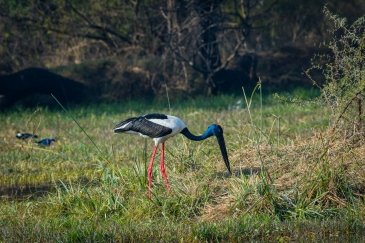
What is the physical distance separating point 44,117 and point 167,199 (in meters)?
8.10

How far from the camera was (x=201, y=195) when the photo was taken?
789cm

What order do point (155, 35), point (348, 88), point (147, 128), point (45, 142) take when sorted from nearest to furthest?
1. point (348, 88)
2. point (147, 128)
3. point (45, 142)
4. point (155, 35)

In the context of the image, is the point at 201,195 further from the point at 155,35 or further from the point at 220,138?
the point at 155,35

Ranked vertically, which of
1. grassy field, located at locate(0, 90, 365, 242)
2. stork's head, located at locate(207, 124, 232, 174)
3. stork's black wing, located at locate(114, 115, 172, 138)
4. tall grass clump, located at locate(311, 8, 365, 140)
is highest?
tall grass clump, located at locate(311, 8, 365, 140)

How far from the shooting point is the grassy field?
22.4 ft

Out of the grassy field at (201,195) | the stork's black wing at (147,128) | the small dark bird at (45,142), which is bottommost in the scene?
the small dark bird at (45,142)

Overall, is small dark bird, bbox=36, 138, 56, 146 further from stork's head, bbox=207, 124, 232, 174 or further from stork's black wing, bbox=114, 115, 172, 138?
stork's head, bbox=207, 124, 232, 174

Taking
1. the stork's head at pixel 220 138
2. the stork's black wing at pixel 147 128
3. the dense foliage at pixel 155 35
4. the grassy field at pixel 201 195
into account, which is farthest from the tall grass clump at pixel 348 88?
the dense foliage at pixel 155 35

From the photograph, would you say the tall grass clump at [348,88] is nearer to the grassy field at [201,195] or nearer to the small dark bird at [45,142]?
the grassy field at [201,195]

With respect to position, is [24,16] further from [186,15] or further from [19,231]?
[19,231]

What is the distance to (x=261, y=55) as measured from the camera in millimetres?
20688

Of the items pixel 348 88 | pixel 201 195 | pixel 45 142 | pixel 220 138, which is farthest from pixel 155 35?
pixel 201 195

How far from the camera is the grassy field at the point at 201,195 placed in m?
6.84

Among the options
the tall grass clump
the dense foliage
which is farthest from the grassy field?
the dense foliage
